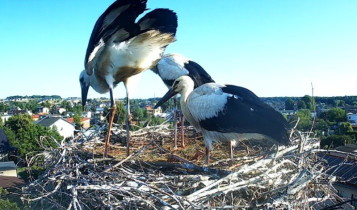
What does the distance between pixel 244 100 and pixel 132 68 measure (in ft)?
4.34

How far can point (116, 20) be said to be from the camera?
11.3ft

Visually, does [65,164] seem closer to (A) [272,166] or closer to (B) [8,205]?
(A) [272,166]

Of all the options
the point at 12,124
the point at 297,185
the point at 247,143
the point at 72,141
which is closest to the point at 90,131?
the point at 72,141

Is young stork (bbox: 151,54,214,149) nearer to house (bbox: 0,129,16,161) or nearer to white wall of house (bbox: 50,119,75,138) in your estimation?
house (bbox: 0,129,16,161)

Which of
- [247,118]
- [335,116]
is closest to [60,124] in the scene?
[335,116]

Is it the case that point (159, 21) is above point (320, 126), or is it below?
above

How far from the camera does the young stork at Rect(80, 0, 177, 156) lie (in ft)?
11.2

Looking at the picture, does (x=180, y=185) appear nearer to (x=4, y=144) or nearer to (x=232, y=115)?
(x=232, y=115)

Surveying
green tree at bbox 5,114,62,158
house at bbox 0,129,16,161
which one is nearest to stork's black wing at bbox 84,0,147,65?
house at bbox 0,129,16,161

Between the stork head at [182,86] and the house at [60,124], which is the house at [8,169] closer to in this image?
the stork head at [182,86]

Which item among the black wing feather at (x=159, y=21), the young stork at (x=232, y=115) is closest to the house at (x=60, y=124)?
the young stork at (x=232, y=115)

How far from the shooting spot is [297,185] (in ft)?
10.0

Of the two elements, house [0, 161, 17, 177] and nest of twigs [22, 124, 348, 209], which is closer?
nest of twigs [22, 124, 348, 209]

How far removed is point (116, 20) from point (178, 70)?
1920 millimetres
